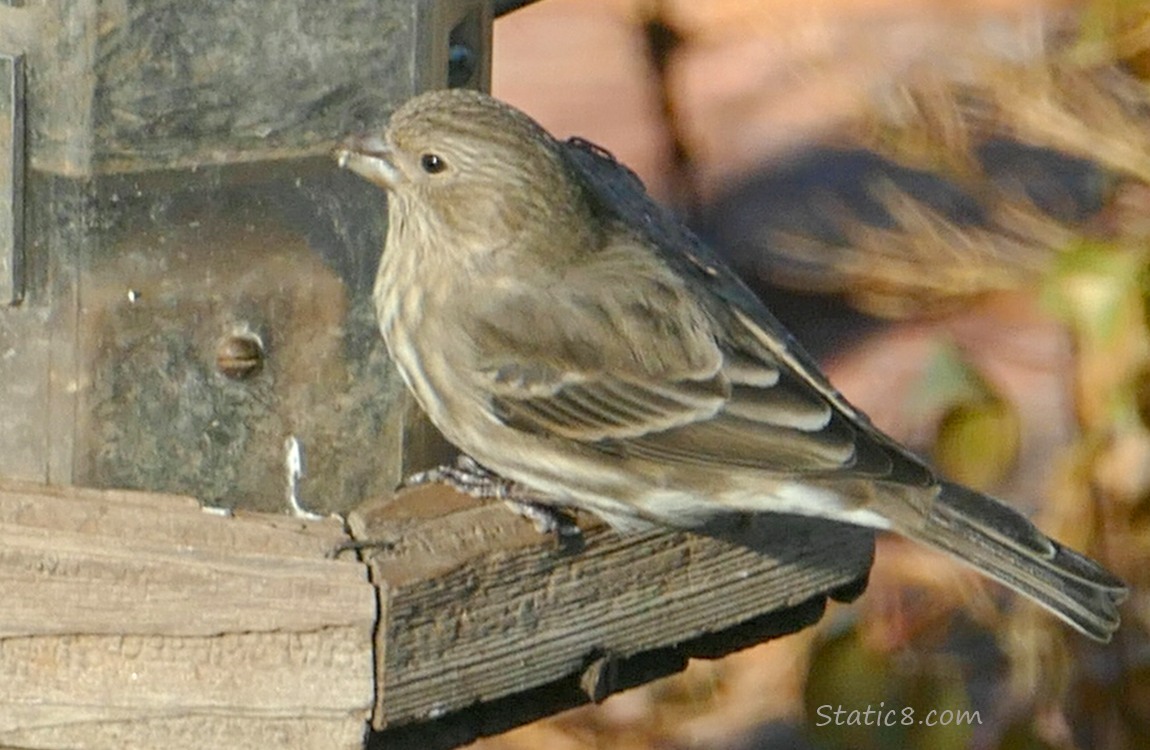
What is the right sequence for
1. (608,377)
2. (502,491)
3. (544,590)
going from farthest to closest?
(608,377), (502,491), (544,590)

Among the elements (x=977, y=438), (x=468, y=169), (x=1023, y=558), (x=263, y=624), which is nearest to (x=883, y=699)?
(x=977, y=438)

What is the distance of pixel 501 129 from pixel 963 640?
92.6 inches

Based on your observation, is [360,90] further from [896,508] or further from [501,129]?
[896,508]

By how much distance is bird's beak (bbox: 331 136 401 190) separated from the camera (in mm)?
3998

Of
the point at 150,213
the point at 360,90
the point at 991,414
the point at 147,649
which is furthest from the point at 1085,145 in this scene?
the point at 147,649

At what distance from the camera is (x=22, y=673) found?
11.6 ft

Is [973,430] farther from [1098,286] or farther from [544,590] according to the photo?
[544,590]

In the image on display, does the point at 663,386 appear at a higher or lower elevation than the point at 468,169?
lower

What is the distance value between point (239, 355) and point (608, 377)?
711 millimetres

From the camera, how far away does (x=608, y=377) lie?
4.36 m

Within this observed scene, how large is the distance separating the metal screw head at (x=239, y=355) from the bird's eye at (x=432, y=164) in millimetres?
444

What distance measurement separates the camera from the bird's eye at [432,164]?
4203mm

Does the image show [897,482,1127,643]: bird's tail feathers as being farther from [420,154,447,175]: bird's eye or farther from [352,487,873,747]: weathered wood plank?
[420,154,447,175]: bird's eye

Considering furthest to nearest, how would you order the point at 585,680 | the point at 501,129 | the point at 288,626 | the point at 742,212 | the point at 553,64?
the point at 553,64
the point at 742,212
the point at 501,129
the point at 585,680
the point at 288,626
